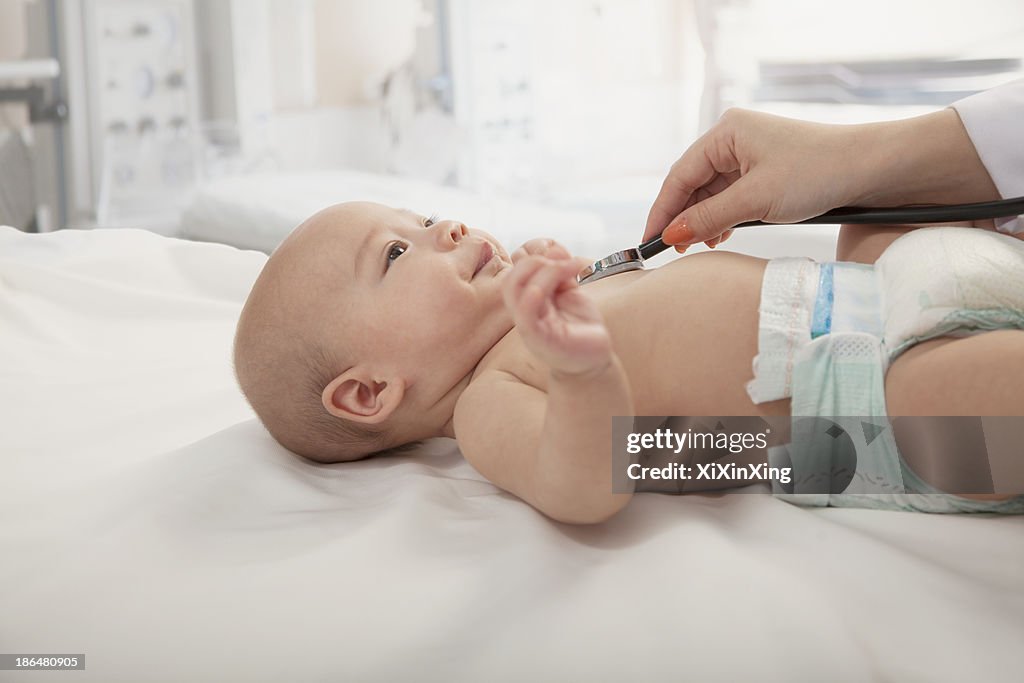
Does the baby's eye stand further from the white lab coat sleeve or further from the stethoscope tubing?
the white lab coat sleeve

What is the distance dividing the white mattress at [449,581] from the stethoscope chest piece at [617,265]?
30 cm

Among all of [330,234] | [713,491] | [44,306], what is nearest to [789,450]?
[713,491]

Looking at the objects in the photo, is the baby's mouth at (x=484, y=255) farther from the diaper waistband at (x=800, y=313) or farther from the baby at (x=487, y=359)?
the diaper waistband at (x=800, y=313)

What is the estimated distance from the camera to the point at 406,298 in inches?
41.4

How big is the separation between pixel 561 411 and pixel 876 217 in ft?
1.69

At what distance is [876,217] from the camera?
104cm

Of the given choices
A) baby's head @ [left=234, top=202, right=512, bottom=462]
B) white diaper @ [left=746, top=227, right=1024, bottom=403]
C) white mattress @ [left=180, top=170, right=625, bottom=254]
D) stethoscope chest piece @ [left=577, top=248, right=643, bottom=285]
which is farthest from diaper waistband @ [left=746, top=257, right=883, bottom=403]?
white mattress @ [left=180, top=170, right=625, bottom=254]

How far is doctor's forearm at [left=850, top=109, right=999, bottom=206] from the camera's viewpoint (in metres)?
1.03

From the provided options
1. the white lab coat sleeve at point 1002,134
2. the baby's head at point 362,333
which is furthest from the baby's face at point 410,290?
the white lab coat sleeve at point 1002,134

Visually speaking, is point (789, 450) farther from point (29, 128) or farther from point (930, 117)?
point (29, 128)

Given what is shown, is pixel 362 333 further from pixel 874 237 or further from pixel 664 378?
pixel 874 237

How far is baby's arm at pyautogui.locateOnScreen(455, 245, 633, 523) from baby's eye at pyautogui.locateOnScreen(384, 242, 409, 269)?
267mm

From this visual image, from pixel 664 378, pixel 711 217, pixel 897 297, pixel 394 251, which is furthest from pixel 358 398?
pixel 897 297

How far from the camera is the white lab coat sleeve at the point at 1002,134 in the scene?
1.00 metres
